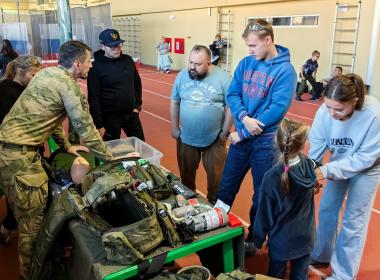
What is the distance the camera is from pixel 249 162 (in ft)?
9.10

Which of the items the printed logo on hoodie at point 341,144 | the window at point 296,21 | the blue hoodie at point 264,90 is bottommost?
the printed logo on hoodie at point 341,144

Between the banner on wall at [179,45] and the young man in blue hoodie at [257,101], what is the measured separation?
14.0 meters

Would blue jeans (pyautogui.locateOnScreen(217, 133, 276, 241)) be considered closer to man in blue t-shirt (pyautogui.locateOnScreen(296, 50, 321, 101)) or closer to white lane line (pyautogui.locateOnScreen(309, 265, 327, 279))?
white lane line (pyautogui.locateOnScreen(309, 265, 327, 279))

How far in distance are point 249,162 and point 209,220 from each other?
940 mm

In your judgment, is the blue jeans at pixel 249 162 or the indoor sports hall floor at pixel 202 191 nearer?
the blue jeans at pixel 249 162

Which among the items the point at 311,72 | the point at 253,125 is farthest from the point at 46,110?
the point at 311,72

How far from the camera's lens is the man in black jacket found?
12.0 feet

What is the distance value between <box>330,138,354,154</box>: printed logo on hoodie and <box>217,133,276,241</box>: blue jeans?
0.41 metres

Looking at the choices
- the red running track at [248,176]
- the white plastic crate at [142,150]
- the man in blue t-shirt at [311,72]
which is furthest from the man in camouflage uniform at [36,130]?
the man in blue t-shirt at [311,72]

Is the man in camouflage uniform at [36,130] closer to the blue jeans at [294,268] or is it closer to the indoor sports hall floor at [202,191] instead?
the indoor sports hall floor at [202,191]

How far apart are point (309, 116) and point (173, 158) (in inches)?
157

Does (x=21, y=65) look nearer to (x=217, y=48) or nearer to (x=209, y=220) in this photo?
(x=209, y=220)

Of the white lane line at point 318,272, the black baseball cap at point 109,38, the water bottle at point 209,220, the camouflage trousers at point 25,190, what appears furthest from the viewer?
the black baseball cap at point 109,38

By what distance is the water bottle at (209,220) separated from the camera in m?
1.91
